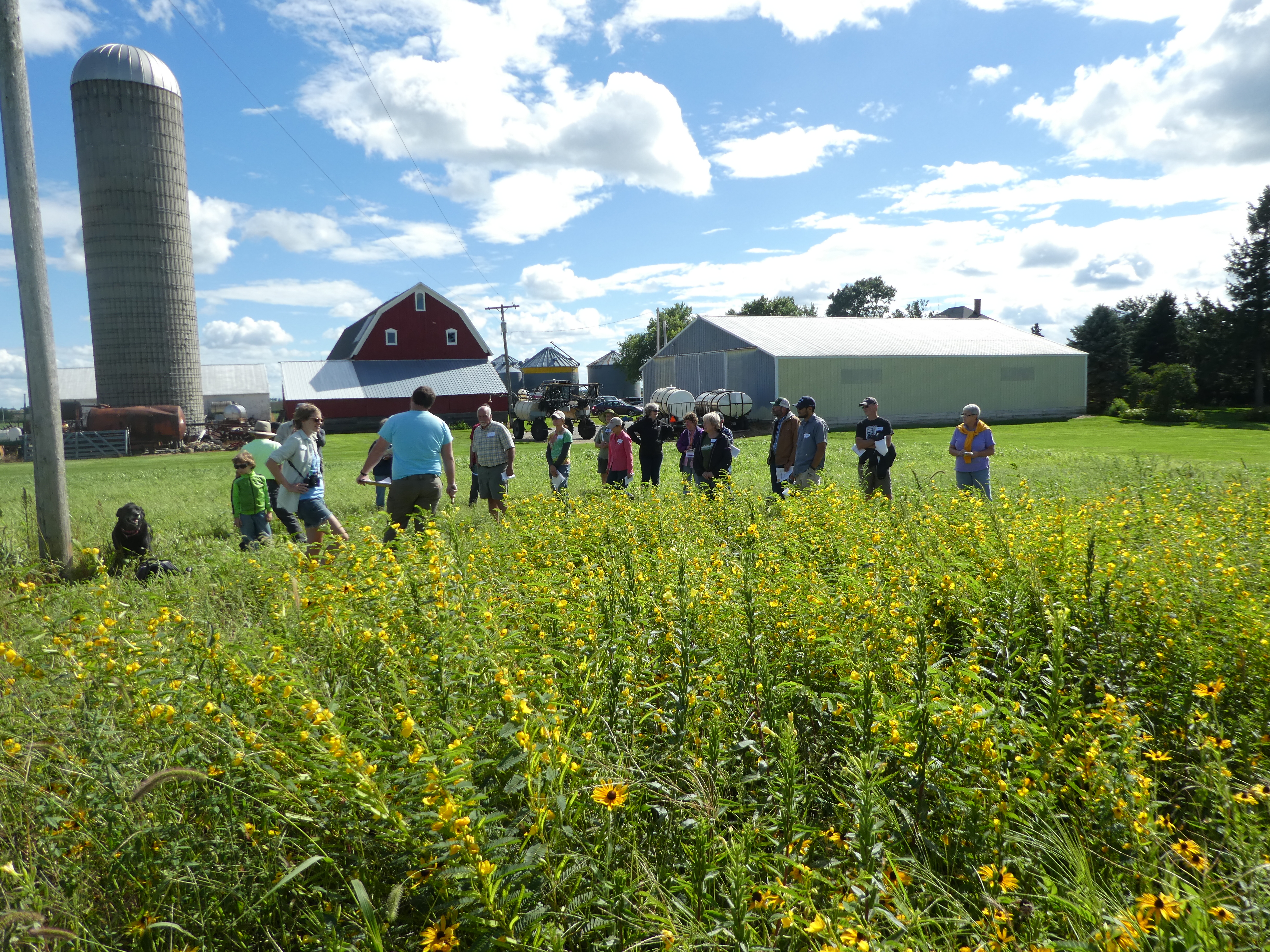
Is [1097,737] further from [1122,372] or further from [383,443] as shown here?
[1122,372]

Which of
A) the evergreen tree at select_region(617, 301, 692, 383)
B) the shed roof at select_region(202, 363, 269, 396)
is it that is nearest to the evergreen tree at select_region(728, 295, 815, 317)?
the evergreen tree at select_region(617, 301, 692, 383)

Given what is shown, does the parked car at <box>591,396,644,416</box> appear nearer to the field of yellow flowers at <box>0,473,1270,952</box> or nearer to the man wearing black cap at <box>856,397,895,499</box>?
the man wearing black cap at <box>856,397,895,499</box>

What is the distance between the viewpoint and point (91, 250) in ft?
115

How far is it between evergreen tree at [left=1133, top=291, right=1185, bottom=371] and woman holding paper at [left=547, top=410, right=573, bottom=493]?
5431cm

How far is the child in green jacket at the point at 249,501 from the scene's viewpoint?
25.8ft

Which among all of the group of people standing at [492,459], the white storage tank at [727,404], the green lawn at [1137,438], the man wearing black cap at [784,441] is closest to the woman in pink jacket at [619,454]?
the group of people standing at [492,459]

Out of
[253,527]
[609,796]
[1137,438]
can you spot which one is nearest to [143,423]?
[253,527]

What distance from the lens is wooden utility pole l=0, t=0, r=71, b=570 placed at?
741 cm

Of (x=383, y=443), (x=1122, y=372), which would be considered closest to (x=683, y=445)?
(x=383, y=443)

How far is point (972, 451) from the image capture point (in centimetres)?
899

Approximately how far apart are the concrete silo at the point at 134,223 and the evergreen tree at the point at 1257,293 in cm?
5690

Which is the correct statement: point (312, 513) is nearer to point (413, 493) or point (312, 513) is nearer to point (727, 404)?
point (413, 493)

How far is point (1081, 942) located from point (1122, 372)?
190 ft

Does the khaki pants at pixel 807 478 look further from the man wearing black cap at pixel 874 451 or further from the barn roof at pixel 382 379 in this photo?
the barn roof at pixel 382 379
